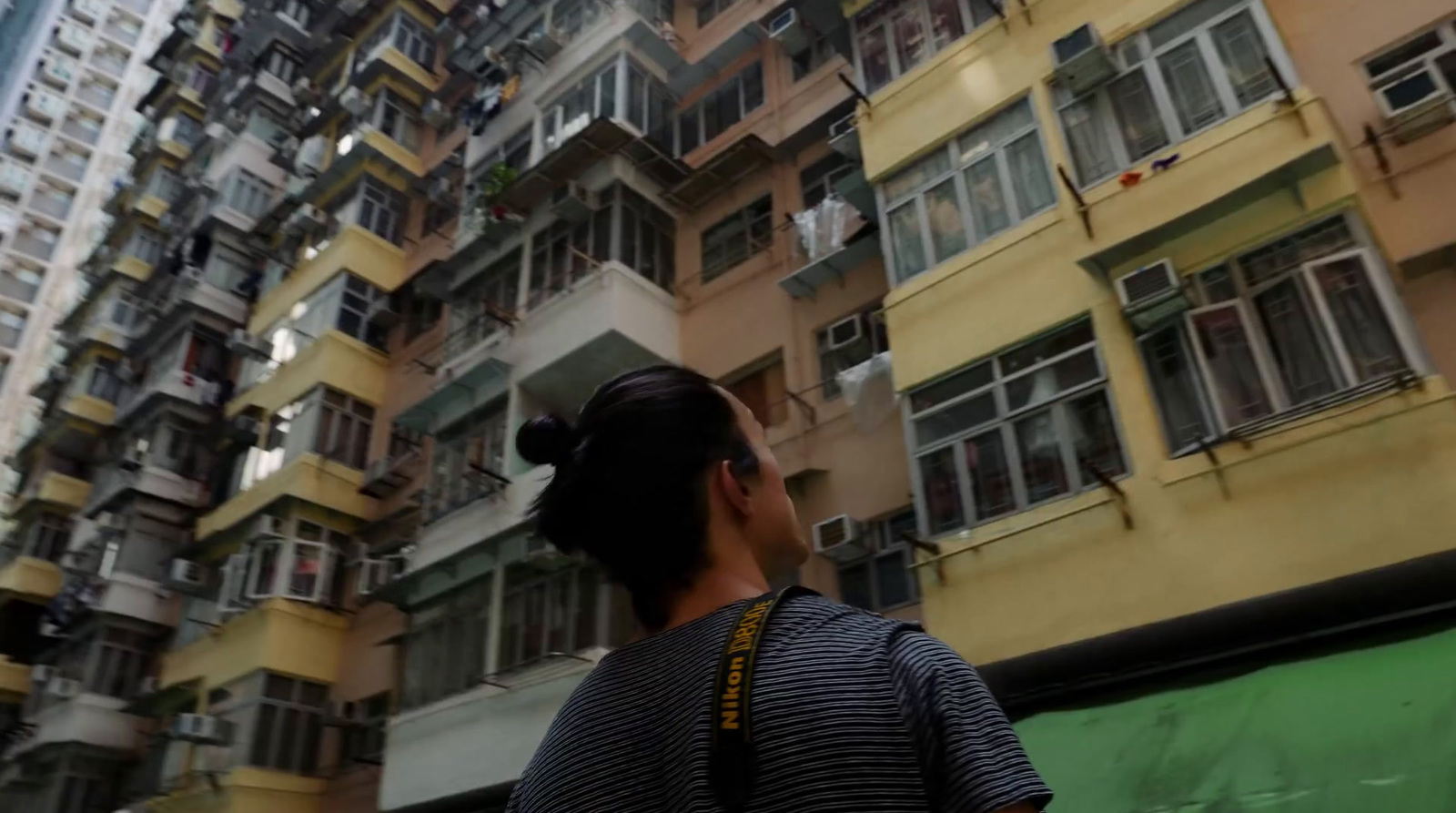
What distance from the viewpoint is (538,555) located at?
11.5m

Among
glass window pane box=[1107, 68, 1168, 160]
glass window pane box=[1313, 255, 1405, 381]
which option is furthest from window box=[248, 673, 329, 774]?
glass window pane box=[1313, 255, 1405, 381]

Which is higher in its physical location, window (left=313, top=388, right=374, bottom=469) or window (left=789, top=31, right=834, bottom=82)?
window (left=789, top=31, right=834, bottom=82)

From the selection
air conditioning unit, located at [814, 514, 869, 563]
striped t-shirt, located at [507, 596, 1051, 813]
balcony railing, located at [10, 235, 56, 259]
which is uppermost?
balcony railing, located at [10, 235, 56, 259]

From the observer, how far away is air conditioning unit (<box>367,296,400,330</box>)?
18156mm

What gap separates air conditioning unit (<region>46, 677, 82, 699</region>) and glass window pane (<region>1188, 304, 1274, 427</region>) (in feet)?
62.5

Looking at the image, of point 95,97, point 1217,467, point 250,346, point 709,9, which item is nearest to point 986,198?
point 1217,467

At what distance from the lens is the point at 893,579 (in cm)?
987

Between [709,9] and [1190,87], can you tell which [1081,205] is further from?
[709,9]

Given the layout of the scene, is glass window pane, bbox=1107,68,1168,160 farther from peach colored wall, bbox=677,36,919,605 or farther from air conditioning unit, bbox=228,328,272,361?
air conditioning unit, bbox=228,328,272,361

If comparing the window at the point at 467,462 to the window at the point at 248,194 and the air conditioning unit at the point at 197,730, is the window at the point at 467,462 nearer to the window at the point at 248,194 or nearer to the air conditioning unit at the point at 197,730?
the air conditioning unit at the point at 197,730

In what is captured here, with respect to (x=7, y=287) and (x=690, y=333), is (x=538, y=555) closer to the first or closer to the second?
(x=690, y=333)

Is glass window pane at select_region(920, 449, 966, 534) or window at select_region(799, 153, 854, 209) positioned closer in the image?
glass window pane at select_region(920, 449, 966, 534)

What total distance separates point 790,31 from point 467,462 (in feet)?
24.8

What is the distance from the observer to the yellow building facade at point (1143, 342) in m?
6.30
